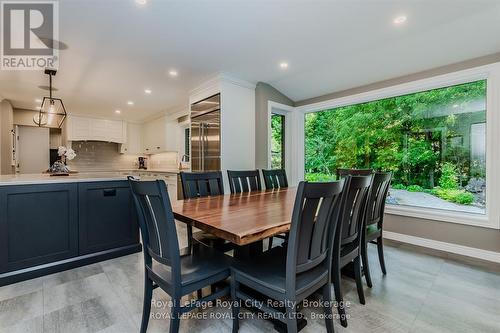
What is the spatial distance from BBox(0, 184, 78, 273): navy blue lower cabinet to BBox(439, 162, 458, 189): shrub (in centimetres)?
452

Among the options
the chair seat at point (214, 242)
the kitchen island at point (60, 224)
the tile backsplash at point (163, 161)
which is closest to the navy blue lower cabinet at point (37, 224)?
the kitchen island at point (60, 224)

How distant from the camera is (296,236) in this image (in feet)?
3.76

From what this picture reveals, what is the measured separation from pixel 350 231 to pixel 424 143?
2.38 metres

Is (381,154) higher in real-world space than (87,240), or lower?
higher

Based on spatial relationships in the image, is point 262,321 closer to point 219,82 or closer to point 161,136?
point 219,82

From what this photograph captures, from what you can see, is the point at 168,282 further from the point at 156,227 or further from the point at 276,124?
the point at 276,124

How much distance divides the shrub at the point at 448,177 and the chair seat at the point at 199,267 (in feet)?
10.4

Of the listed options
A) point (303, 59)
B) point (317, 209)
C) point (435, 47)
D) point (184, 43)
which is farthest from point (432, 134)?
point (184, 43)

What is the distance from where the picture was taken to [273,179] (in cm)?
324

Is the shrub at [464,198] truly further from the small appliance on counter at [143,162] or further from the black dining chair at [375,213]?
the small appliance on counter at [143,162]

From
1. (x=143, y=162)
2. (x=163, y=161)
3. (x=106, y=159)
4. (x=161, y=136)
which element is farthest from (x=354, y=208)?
(x=106, y=159)

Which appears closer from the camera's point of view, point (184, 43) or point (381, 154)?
point (184, 43)

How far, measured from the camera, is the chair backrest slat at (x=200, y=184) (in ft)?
7.61

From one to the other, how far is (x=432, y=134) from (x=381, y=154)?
0.68 meters
